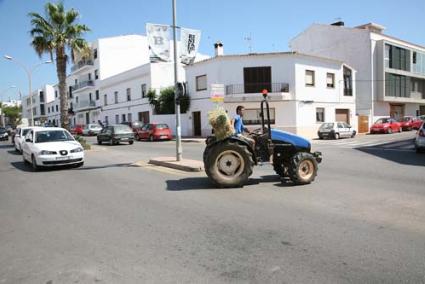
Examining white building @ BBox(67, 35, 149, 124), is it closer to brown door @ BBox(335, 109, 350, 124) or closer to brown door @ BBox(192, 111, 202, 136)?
brown door @ BBox(192, 111, 202, 136)

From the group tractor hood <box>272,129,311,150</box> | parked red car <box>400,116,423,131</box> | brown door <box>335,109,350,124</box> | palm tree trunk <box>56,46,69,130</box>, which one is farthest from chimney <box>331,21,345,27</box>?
tractor hood <box>272,129,311,150</box>

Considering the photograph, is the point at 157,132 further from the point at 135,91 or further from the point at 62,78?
the point at 135,91

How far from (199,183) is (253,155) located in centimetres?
158

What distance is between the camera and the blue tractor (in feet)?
27.9

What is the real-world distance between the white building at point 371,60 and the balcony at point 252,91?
11676 mm

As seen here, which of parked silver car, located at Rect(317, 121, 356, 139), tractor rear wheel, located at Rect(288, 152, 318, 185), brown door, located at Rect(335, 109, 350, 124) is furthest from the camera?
brown door, located at Rect(335, 109, 350, 124)

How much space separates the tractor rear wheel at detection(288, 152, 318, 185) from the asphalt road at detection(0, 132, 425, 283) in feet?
0.92

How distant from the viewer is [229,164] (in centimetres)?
862

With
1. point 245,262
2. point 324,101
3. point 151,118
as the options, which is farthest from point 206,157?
point 151,118

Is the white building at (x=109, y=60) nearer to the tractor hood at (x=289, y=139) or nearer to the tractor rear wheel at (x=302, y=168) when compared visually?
the tractor hood at (x=289, y=139)

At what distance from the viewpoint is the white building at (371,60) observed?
127 feet

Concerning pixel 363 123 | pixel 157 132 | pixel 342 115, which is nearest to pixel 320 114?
pixel 342 115

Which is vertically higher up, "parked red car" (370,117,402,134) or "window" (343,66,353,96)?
"window" (343,66,353,96)

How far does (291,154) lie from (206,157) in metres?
2.12
